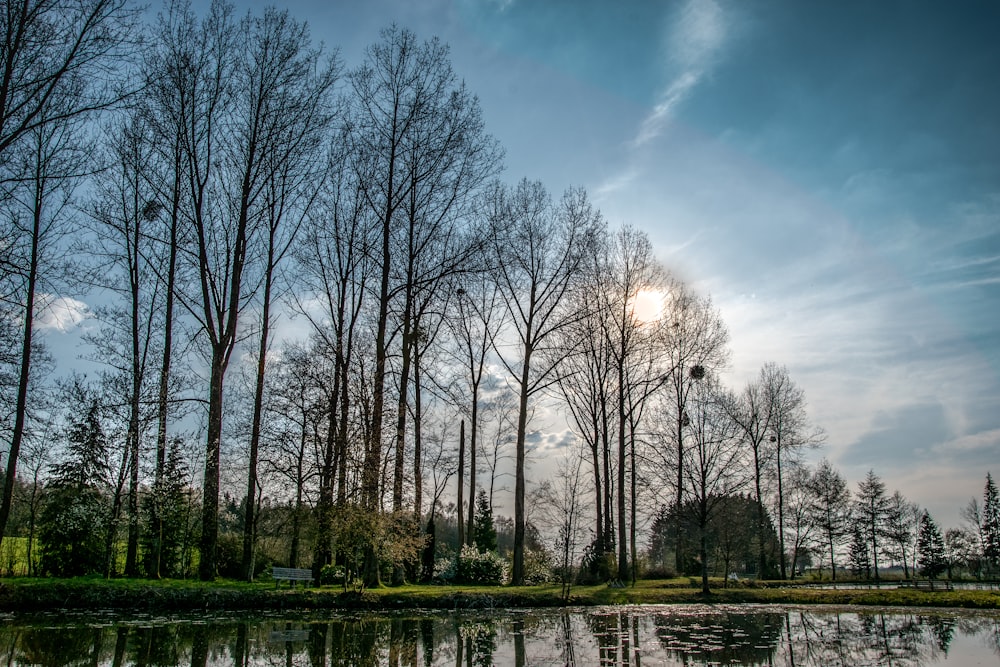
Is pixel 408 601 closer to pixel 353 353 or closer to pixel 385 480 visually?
pixel 385 480

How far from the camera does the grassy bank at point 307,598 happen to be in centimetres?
1352

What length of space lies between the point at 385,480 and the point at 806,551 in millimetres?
37158

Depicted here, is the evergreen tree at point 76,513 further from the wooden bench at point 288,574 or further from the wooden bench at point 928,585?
the wooden bench at point 928,585

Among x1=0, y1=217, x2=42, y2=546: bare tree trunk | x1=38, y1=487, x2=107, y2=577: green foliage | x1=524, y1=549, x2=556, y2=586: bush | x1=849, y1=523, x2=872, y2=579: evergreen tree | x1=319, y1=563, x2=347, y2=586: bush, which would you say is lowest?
x1=849, y1=523, x2=872, y2=579: evergreen tree

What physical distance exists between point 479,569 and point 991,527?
168ft

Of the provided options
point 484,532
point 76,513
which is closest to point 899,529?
point 484,532

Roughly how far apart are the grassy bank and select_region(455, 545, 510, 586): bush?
4.84 metres

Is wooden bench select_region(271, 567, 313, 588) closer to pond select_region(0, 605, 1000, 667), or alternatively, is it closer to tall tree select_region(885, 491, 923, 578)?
pond select_region(0, 605, 1000, 667)

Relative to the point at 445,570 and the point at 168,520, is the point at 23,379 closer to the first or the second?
the point at 168,520

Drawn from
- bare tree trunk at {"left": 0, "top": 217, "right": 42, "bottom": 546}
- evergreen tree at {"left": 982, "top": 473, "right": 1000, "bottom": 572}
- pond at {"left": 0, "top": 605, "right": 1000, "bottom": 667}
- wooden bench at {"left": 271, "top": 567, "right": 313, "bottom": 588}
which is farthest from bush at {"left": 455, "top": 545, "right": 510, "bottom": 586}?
evergreen tree at {"left": 982, "top": 473, "right": 1000, "bottom": 572}

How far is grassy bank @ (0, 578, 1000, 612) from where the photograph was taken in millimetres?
13523

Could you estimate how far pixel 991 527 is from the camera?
53969 millimetres

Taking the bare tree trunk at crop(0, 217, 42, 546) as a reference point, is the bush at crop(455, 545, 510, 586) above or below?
below

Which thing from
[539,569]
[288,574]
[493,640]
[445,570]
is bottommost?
[539,569]
